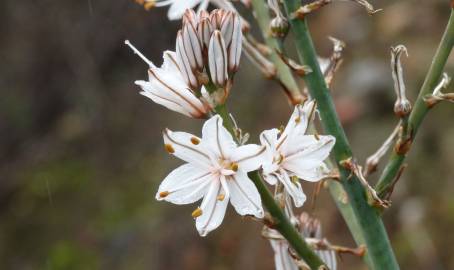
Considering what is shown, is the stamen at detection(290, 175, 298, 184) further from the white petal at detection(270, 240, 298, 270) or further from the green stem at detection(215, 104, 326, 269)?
the white petal at detection(270, 240, 298, 270)

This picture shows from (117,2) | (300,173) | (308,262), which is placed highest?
(300,173)

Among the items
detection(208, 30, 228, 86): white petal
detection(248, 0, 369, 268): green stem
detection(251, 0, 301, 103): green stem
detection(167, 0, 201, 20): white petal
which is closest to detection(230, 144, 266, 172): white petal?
detection(208, 30, 228, 86): white petal

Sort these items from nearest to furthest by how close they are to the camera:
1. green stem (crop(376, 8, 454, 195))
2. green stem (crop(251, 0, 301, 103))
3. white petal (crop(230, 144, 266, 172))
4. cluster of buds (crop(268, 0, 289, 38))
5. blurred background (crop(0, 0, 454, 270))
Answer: white petal (crop(230, 144, 266, 172)), green stem (crop(376, 8, 454, 195)), cluster of buds (crop(268, 0, 289, 38)), green stem (crop(251, 0, 301, 103)), blurred background (crop(0, 0, 454, 270))

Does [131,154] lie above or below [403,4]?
below

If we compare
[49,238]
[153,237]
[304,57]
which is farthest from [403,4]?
[304,57]

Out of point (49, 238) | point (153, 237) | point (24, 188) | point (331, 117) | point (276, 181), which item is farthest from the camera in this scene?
point (24, 188)

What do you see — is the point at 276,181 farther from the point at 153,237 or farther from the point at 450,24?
the point at 153,237
